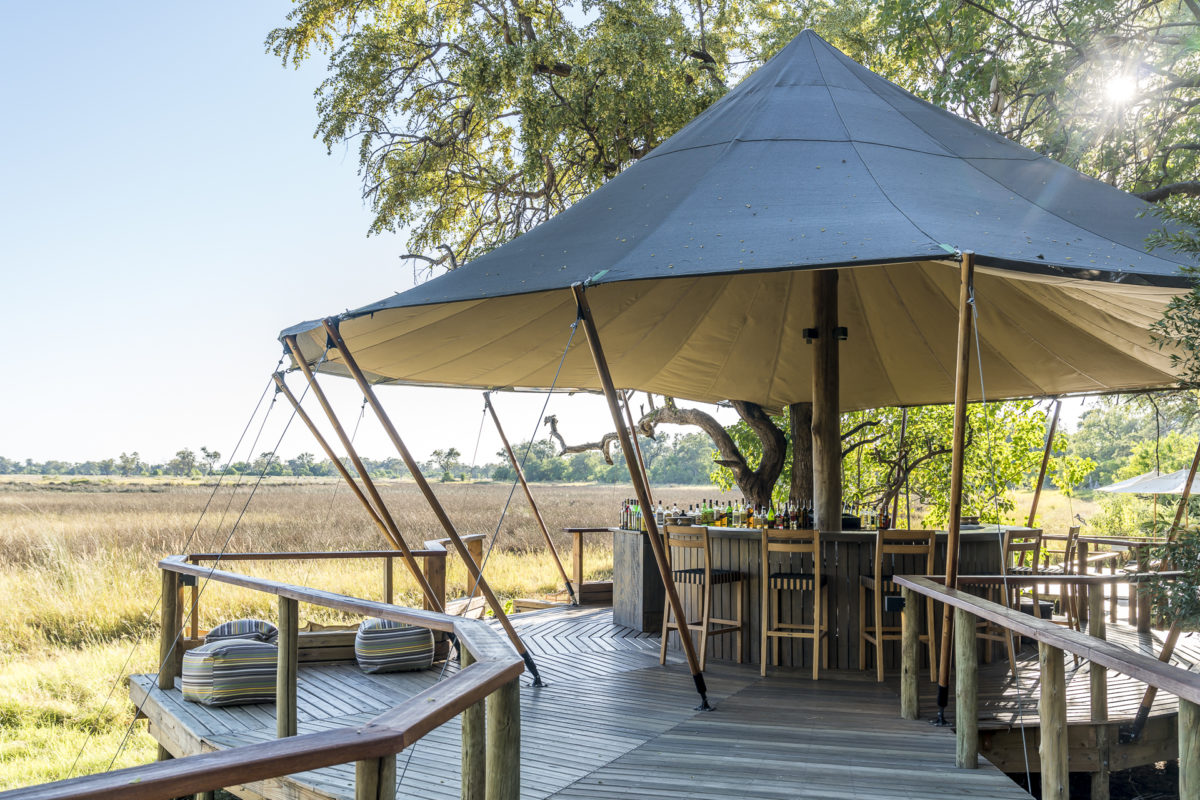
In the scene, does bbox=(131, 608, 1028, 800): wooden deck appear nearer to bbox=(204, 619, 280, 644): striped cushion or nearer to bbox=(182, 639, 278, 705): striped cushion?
bbox=(182, 639, 278, 705): striped cushion

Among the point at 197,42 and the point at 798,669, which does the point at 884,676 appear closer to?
Answer: the point at 798,669

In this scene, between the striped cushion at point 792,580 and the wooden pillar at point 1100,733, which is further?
the striped cushion at point 792,580

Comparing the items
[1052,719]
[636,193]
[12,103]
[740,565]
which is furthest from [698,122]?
[12,103]

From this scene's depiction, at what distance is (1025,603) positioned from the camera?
23.9 ft

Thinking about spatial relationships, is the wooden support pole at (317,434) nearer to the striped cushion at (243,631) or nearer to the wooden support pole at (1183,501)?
the striped cushion at (243,631)

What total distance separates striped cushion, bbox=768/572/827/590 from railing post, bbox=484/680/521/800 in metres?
3.60

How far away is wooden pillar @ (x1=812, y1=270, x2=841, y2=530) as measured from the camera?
21.4 feet

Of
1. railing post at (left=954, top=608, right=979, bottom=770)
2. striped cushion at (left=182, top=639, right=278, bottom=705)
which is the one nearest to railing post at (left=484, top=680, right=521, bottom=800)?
railing post at (left=954, top=608, right=979, bottom=770)

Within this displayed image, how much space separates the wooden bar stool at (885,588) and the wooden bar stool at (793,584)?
0.24 m

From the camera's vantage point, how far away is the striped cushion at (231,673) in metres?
5.17

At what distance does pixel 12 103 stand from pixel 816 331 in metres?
39.6

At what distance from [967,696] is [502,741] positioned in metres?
2.32

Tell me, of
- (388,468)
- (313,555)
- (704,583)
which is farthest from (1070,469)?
(388,468)

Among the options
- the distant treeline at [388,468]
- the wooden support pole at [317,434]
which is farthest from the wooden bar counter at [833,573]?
the distant treeline at [388,468]
